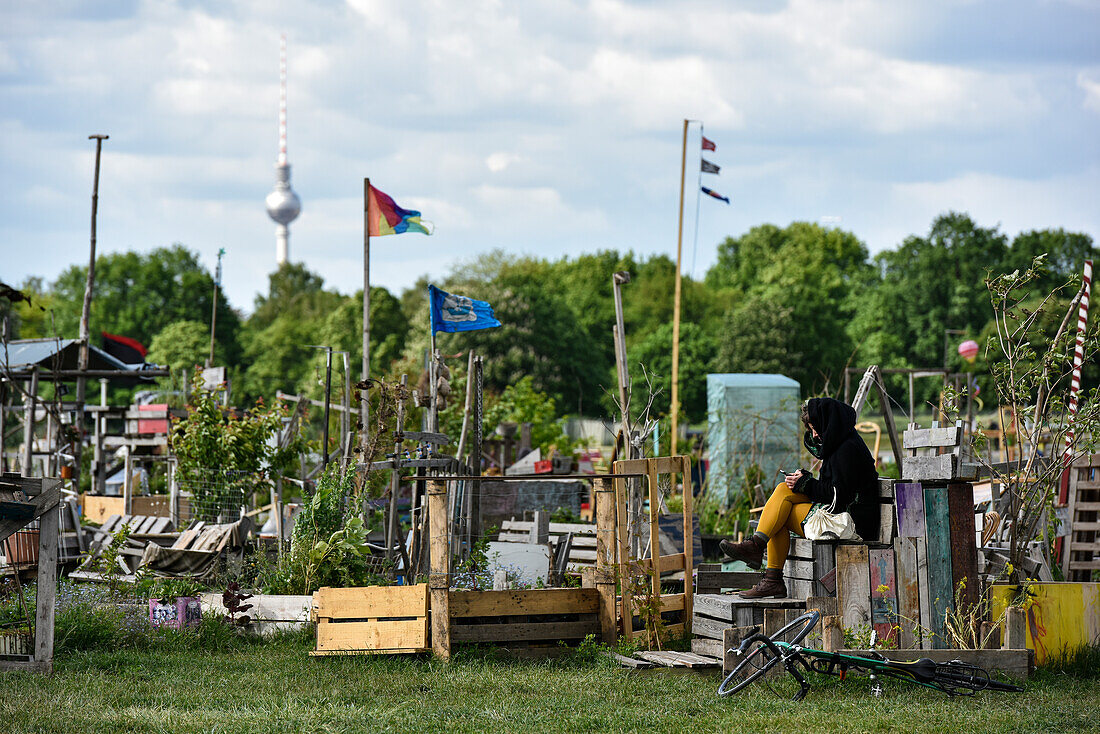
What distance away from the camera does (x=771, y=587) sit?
27.7ft

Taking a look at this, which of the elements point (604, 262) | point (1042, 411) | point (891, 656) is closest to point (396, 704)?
point (891, 656)

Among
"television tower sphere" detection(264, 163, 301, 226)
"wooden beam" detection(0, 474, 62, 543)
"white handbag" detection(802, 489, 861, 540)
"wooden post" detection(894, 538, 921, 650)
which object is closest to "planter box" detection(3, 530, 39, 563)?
"wooden beam" detection(0, 474, 62, 543)

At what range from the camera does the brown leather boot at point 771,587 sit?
332 inches

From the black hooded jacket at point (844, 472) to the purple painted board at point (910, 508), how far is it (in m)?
0.22

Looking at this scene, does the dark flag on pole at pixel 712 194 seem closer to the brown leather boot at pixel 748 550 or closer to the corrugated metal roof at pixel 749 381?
the corrugated metal roof at pixel 749 381

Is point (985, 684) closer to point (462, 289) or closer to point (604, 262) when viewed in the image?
point (462, 289)

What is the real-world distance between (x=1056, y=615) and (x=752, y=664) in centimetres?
269

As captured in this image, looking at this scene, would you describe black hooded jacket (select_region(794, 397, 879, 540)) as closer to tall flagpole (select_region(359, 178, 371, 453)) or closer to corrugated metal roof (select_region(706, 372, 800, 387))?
tall flagpole (select_region(359, 178, 371, 453))

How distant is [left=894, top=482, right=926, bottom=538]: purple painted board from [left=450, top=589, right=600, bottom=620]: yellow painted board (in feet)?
8.47

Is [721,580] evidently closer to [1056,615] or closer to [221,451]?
[1056,615]

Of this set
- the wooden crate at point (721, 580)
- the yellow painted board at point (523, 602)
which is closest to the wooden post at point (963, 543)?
the wooden crate at point (721, 580)

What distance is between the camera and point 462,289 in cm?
5091

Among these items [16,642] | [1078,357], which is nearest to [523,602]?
[16,642]

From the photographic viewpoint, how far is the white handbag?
806 cm
